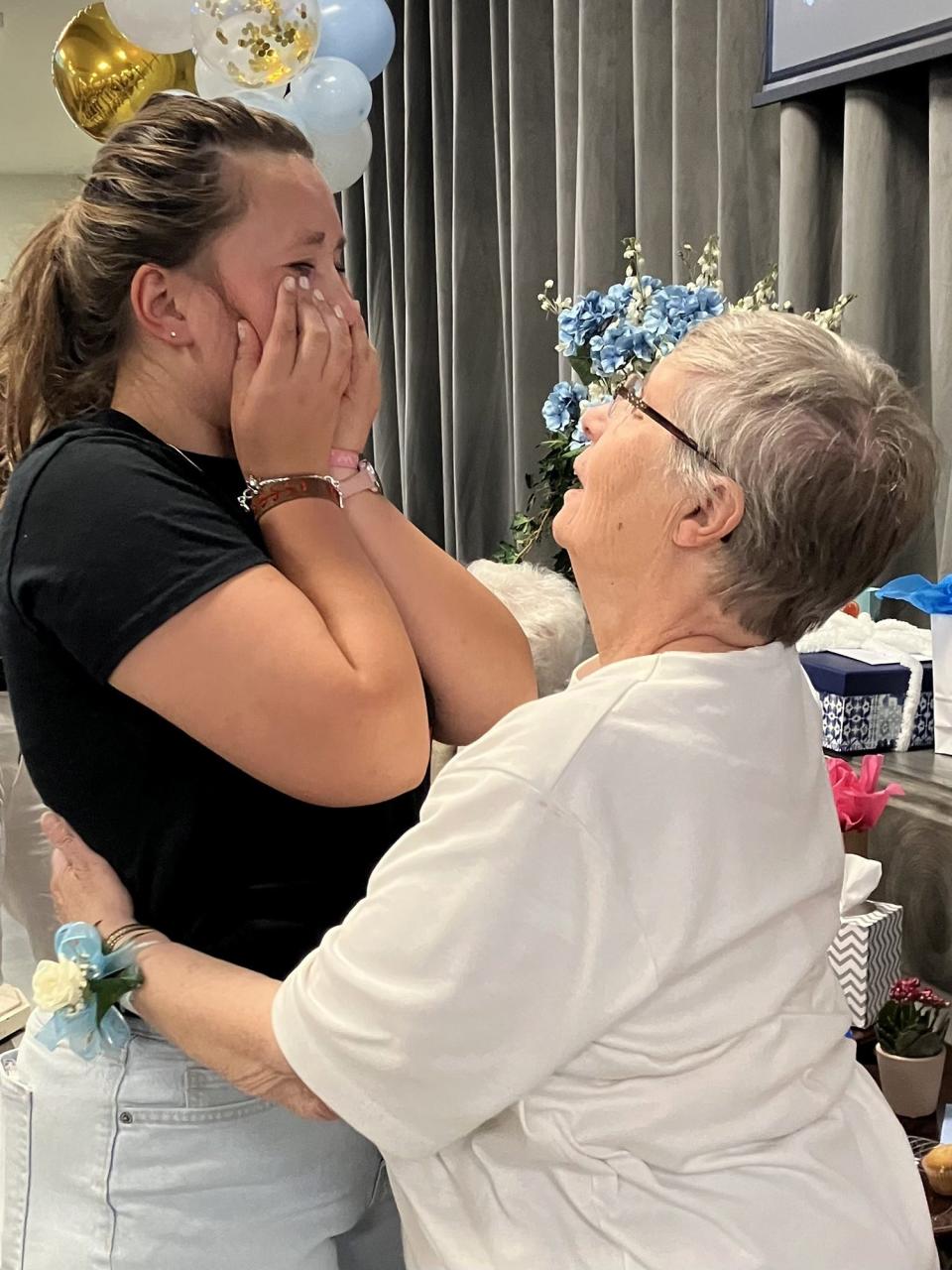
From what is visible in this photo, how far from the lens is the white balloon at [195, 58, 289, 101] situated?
2.49 m

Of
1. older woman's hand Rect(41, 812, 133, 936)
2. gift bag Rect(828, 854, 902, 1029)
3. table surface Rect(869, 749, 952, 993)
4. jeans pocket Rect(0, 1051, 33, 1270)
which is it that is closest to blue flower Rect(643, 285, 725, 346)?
table surface Rect(869, 749, 952, 993)

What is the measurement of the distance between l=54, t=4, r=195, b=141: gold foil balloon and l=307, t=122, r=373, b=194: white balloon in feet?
1.34

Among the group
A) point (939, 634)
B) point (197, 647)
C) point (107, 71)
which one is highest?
point (107, 71)

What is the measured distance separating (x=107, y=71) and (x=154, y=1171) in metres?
2.60

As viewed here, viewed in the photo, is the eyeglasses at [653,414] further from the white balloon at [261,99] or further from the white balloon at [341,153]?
the white balloon at [341,153]

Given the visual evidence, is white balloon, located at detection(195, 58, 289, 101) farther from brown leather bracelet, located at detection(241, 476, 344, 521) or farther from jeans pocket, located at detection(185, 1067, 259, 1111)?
jeans pocket, located at detection(185, 1067, 259, 1111)

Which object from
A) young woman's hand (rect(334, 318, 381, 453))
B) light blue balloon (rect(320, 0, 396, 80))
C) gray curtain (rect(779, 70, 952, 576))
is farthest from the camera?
light blue balloon (rect(320, 0, 396, 80))

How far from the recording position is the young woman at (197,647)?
2.97 feet

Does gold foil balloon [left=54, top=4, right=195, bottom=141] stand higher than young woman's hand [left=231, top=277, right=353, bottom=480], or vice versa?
gold foil balloon [left=54, top=4, right=195, bottom=141]

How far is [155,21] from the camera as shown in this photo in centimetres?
258

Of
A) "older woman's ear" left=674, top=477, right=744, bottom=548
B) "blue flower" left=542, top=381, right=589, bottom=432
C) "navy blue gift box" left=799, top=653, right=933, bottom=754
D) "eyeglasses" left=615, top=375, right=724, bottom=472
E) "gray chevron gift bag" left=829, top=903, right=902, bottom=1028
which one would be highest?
"blue flower" left=542, top=381, right=589, bottom=432

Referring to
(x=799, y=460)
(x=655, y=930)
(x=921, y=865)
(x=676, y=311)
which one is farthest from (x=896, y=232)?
(x=655, y=930)

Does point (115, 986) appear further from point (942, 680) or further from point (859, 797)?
point (942, 680)

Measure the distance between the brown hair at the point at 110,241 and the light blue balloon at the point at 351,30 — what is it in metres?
1.89
